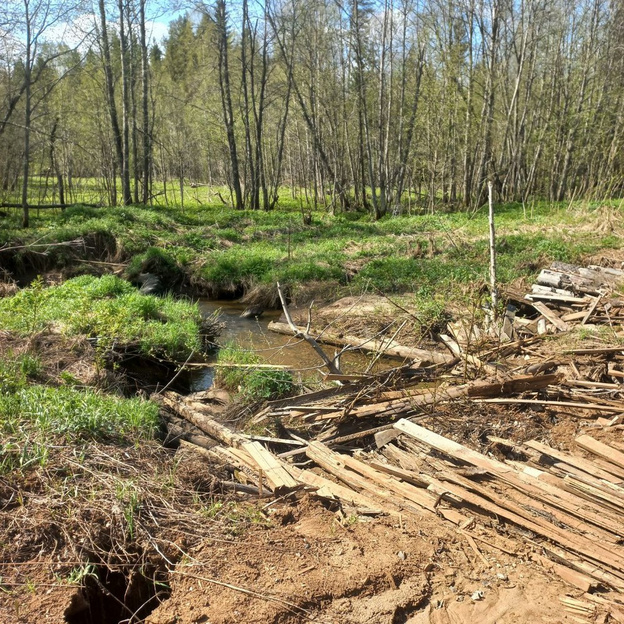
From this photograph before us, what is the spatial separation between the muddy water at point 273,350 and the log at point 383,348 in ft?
0.57

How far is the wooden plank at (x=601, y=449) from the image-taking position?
467cm

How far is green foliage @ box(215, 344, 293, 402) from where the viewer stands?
22.8 feet

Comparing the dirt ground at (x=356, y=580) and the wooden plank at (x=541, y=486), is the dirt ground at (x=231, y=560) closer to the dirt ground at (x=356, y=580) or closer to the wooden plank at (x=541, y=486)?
the dirt ground at (x=356, y=580)

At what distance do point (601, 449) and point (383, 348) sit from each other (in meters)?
4.62

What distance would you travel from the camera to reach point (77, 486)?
13.0 ft

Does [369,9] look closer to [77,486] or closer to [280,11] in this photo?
[280,11]

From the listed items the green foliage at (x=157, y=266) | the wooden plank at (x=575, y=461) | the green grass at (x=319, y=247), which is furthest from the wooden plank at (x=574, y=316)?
the green foliage at (x=157, y=266)

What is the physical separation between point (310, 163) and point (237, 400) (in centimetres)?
2867

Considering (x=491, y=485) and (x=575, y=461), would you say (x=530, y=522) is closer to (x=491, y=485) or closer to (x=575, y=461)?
(x=491, y=485)

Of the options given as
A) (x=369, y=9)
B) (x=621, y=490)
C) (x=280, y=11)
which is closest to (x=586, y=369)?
(x=621, y=490)

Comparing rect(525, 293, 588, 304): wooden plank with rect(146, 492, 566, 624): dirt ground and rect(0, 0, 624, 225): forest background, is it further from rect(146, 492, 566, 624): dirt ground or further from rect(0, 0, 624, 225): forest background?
rect(0, 0, 624, 225): forest background

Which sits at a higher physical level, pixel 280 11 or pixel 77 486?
pixel 280 11

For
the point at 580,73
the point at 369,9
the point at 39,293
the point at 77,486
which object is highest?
the point at 369,9

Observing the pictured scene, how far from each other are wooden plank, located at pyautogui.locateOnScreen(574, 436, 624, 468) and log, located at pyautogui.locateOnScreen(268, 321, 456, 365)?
250 centimetres
